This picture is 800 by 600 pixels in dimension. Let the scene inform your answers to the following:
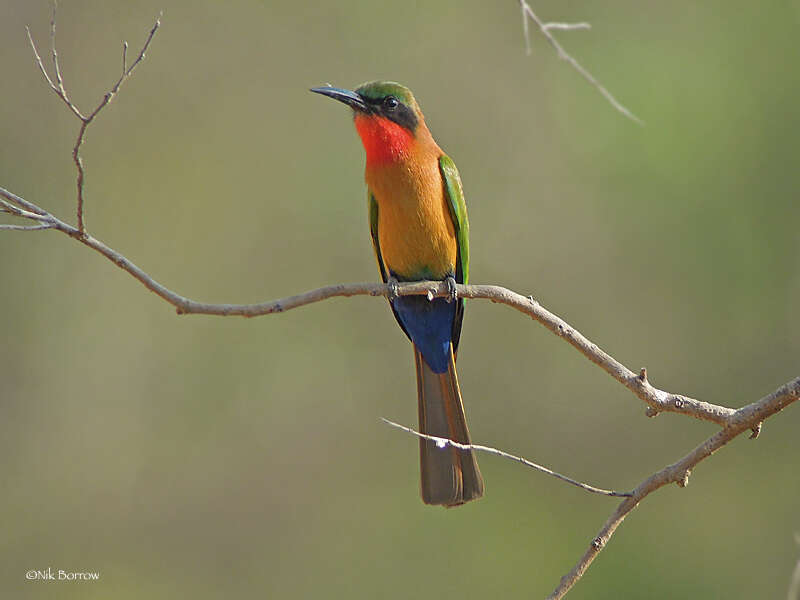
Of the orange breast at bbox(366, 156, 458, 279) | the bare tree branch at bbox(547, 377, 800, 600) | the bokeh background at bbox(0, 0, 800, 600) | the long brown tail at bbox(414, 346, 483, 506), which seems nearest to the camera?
the bare tree branch at bbox(547, 377, 800, 600)

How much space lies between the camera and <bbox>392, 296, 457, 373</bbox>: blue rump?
145 inches

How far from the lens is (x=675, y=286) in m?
6.78

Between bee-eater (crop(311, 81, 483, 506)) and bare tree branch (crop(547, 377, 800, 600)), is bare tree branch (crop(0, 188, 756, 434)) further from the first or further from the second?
bee-eater (crop(311, 81, 483, 506))

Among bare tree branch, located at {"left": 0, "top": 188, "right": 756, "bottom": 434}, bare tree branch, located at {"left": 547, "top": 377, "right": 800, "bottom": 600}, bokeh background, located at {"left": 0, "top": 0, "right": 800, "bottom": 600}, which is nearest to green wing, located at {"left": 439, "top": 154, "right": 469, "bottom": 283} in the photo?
bare tree branch, located at {"left": 0, "top": 188, "right": 756, "bottom": 434}

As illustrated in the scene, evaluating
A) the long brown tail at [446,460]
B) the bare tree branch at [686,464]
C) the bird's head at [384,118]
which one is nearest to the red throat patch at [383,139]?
the bird's head at [384,118]

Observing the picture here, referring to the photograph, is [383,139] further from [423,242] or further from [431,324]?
[431,324]

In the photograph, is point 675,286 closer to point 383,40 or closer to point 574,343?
point 383,40

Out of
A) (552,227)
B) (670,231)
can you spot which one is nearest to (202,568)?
(552,227)

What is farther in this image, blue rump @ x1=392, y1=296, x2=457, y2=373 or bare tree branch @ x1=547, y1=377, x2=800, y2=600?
blue rump @ x1=392, y1=296, x2=457, y2=373

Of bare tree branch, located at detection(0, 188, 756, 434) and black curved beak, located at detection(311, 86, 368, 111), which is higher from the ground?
black curved beak, located at detection(311, 86, 368, 111)

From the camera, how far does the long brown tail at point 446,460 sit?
3393 mm

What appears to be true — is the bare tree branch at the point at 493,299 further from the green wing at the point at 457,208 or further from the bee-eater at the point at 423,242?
the green wing at the point at 457,208

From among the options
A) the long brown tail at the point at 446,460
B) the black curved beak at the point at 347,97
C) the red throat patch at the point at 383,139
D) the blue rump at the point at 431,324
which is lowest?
the long brown tail at the point at 446,460

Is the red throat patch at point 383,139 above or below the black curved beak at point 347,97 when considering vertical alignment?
below
